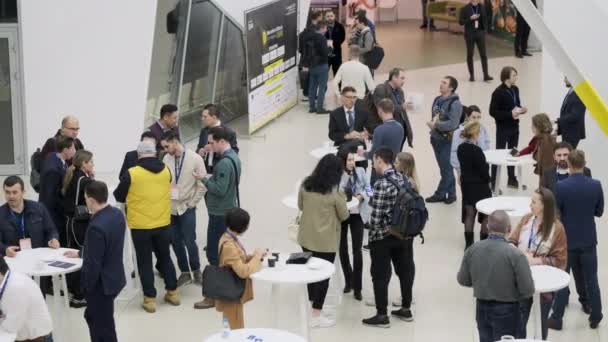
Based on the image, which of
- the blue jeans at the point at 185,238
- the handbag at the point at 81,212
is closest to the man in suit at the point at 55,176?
the handbag at the point at 81,212

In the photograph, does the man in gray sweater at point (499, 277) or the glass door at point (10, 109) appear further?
the glass door at point (10, 109)

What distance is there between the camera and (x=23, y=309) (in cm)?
586

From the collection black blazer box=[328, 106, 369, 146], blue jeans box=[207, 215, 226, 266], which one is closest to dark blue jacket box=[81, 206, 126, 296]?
blue jeans box=[207, 215, 226, 266]

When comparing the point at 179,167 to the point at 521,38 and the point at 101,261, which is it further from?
the point at 521,38

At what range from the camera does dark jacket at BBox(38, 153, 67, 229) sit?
Answer: 328 inches

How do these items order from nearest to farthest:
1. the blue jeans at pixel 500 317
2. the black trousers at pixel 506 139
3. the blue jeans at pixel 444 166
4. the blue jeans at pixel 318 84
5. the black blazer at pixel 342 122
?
the blue jeans at pixel 500 317
the black blazer at pixel 342 122
the blue jeans at pixel 444 166
the black trousers at pixel 506 139
the blue jeans at pixel 318 84

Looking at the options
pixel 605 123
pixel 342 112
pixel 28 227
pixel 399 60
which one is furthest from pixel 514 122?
pixel 399 60

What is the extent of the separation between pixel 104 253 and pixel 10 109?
263 inches

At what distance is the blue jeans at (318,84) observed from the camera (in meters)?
16.5

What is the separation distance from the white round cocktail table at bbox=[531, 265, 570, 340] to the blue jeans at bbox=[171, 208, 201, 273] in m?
3.10

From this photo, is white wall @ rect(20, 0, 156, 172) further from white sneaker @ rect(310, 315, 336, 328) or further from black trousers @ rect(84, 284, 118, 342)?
black trousers @ rect(84, 284, 118, 342)

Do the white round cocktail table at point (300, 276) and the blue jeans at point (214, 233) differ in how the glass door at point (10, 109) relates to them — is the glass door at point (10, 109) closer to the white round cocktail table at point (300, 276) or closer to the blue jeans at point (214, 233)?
the blue jeans at point (214, 233)

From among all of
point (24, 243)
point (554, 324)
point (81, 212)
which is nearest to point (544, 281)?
point (554, 324)

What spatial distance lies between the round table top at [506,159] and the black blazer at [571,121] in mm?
591
